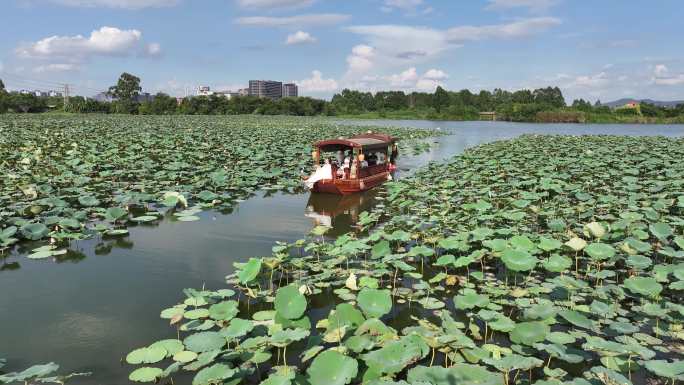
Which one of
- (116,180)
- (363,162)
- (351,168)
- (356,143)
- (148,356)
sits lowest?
(148,356)

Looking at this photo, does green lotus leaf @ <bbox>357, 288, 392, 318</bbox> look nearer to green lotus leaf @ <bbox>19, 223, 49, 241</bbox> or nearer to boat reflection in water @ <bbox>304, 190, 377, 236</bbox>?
boat reflection in water @ <bbox>304, 190, 377, 236</bbox>

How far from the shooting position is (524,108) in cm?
7275

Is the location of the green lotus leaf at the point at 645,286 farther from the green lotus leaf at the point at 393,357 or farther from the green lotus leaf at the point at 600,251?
the green lotus leaf at the point at 393,357

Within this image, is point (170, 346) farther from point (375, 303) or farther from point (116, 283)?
point (116, 283)

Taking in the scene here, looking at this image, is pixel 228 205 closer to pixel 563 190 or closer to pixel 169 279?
pixel 169 279

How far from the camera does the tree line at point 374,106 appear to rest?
221 feet

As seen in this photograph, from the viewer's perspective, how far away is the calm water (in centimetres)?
422

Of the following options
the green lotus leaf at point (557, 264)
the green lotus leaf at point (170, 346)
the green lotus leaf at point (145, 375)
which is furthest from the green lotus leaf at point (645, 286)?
the green lotus leaf at point (145, 375)

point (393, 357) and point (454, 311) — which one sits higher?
point (393, 357)

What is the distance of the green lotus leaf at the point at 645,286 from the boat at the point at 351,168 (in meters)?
7.80

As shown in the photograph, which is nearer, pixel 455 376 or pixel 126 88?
pixel 455 376

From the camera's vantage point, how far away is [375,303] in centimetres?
408

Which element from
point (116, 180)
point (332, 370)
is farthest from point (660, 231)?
point (116, 180)

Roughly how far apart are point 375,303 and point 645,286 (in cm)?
289
